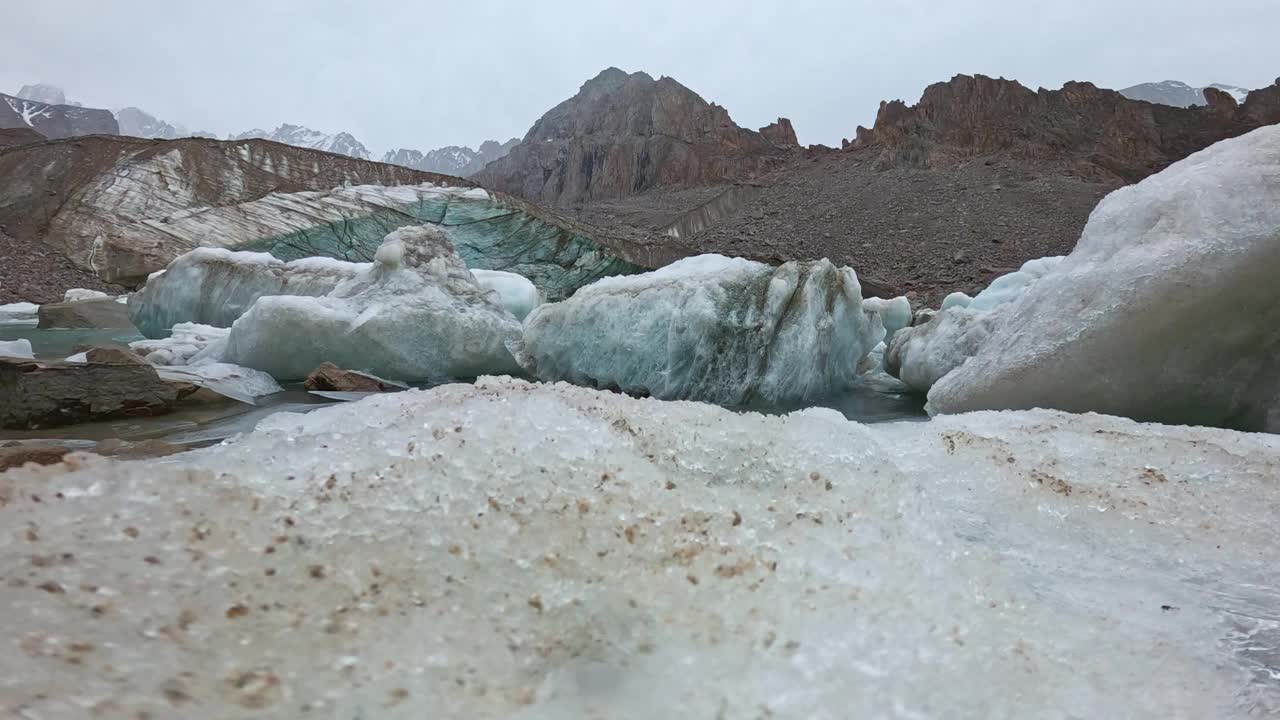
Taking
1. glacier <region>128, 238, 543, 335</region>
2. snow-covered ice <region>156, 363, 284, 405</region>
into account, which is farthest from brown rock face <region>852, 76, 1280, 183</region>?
snow-covered ice <region>156, 363, 284, 405</region>

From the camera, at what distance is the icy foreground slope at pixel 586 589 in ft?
2.86

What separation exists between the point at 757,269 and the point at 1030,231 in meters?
29.7

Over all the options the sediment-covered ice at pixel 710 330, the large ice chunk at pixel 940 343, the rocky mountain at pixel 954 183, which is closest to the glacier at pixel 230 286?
the sediment-covered ice at pixel 710 330

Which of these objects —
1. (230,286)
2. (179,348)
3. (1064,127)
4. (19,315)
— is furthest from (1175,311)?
(1064,127)

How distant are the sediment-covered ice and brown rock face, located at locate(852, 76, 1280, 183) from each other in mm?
37839

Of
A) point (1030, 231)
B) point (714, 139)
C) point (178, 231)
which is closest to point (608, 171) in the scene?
point (714, 139)

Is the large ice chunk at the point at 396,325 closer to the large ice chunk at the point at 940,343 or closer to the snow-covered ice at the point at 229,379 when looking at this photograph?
the snow-covered ice at the point at 229,379

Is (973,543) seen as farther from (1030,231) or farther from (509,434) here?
(1030,231)

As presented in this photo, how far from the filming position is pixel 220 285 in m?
9.19

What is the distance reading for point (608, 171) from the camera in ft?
175

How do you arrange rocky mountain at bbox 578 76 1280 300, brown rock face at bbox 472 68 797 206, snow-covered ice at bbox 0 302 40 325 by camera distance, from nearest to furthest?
snow-covered ice at bbox 0 302 40 325, rocky mountain at bbox 578 76 1280 300, brown rock face at bbox 472 68 797 206

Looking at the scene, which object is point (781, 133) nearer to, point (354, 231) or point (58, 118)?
point (354, 231)

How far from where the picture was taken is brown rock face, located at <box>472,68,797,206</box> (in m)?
50.2

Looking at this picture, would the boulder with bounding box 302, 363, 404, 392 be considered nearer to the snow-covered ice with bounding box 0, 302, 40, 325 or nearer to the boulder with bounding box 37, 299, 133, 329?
the boulder with bounding box 37, 299, 133, 329
